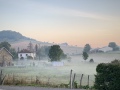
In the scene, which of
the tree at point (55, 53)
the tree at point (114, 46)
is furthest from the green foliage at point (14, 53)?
the tree at point (114, 46)

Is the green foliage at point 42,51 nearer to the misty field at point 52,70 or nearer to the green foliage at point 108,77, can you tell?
the misty field at point 52,70

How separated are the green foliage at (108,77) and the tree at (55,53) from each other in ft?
147

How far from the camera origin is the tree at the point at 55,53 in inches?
2573

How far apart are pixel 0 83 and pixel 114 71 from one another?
34.6ft

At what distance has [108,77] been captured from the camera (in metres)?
20.2

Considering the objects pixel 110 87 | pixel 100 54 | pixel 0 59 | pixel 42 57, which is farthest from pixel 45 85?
pixel 100 54

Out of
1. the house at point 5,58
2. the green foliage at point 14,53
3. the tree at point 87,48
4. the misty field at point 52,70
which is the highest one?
the tree at point 87,48

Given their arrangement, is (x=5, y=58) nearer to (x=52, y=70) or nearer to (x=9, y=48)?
(x=52, y=70)

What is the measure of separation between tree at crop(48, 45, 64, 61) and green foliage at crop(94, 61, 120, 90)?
44684 millimetres

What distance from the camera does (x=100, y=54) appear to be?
7438cm

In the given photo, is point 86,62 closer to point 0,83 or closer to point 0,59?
point 0,59

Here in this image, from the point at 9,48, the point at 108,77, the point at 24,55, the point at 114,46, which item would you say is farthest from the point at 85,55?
the point at 108,77

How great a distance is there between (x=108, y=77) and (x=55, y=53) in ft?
148

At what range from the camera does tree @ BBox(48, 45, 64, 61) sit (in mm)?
65344
